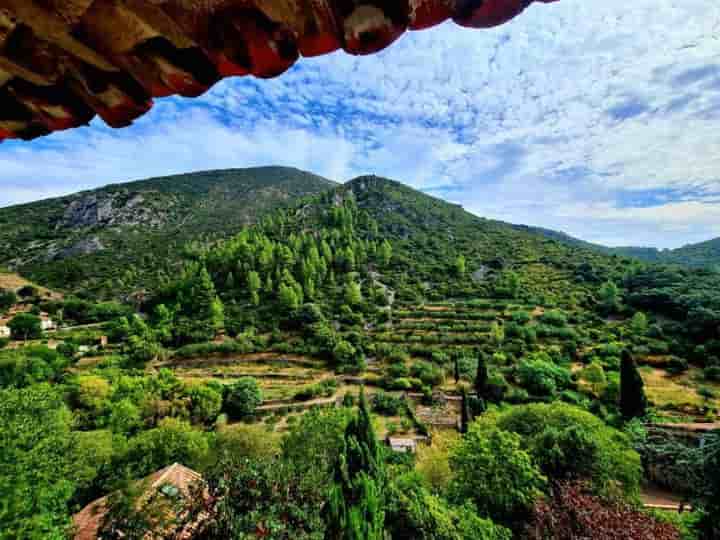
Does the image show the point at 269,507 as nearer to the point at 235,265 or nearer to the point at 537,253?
the point at 235,265

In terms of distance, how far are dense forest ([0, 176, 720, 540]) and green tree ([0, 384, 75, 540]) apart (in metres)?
0.07

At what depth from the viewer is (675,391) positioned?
21.8 metres

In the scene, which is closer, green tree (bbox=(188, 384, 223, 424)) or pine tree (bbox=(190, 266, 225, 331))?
green tree (bbox=(188, 384, 223, 424))

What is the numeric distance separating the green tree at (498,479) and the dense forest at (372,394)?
62 mm

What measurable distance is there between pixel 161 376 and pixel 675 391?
38226 millimetres

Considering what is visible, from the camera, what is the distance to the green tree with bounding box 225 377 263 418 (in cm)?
2158

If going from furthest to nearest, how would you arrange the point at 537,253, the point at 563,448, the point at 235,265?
the point at 537,253 → the point at 235,265 → the point at 563,448

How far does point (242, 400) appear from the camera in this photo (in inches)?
859

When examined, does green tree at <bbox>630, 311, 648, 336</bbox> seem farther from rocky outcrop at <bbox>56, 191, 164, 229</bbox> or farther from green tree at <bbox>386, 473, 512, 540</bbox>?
rocky outcrop at <bbox>56, 191, 164, 229</bbox>

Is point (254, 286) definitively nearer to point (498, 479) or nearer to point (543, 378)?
point (543, 378)

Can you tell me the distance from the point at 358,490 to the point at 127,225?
8237 centimetres

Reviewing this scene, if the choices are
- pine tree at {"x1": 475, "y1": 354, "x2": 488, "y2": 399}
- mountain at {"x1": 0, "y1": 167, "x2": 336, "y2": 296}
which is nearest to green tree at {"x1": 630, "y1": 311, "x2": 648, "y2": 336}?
pine tree at {"x1": 475, "y1": 354, "x2": 488, "y2": 399}

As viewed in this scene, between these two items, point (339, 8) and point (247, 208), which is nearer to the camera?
point (339, 8)

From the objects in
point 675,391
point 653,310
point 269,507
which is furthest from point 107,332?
point 653,310
